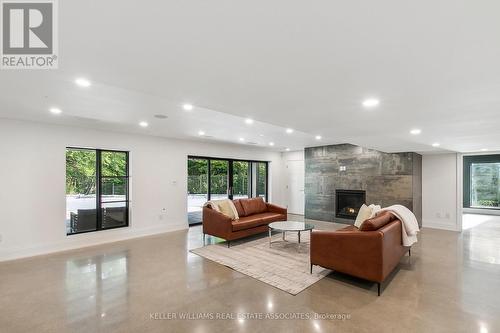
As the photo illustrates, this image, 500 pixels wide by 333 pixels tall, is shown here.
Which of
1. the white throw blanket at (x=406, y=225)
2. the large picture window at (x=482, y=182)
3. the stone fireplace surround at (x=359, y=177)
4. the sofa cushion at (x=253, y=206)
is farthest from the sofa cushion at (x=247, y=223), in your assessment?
the large picture window at (x=482, y=182)

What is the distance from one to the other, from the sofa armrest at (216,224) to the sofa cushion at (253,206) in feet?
3.41

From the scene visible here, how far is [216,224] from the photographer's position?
536 cm

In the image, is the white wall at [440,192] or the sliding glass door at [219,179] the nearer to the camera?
the white wall at [440,192]

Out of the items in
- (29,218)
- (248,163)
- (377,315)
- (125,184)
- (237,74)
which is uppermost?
(237,74)

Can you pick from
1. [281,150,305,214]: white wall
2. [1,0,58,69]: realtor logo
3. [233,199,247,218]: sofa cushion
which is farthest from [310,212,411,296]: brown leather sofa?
[281,150,305,214]: white wall

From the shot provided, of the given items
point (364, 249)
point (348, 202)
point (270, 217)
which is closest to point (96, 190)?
point (270, 217)

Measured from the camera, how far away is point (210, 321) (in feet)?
8.34

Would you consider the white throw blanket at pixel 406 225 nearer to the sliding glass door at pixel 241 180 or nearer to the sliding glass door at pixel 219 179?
the sliding glass door at pixel 219 179

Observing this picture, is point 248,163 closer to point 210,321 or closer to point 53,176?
point 53,176

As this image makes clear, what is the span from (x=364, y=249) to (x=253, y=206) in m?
3.61

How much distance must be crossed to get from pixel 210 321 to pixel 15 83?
313cm

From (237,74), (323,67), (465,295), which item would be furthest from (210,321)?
(465,295)

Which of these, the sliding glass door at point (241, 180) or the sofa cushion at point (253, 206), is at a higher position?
the sliding glass door at point (241, 180)

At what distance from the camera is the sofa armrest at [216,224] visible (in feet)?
16.8
